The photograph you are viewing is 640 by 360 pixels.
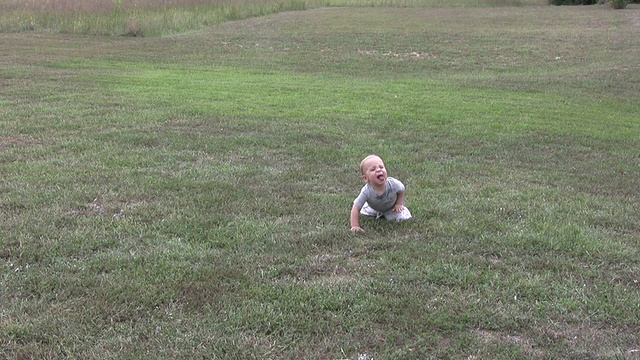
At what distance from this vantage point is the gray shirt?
4.57m

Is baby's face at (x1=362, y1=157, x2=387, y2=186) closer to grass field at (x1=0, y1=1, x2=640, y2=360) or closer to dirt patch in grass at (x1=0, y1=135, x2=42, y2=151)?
grass field at (x1=0, y1=1, x2=640, y2=360)

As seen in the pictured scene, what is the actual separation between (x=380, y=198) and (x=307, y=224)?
1.90 feet

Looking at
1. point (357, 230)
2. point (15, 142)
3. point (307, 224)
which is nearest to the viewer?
point (357, 230)

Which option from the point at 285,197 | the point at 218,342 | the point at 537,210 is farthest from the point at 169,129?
the point at 218,342

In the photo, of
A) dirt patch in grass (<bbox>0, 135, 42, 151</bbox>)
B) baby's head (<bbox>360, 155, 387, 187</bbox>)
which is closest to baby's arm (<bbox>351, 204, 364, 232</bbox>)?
baby's head (<bbox>360, 155, 387, 187</bbox>)

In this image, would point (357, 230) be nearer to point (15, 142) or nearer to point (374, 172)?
point (374, 172)

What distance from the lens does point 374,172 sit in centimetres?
454

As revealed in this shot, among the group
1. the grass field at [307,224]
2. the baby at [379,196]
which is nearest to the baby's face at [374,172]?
the baby at [379,196]

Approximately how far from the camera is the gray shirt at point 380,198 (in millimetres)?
4570

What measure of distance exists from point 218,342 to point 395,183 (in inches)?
83.0

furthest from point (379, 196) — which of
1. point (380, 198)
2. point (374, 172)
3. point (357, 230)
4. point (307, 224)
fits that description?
point (307, 224)

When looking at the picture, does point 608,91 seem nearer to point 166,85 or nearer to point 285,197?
point 166,85

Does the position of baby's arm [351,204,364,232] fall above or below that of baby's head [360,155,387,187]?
below

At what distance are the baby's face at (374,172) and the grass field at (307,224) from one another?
0.34 metres
